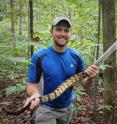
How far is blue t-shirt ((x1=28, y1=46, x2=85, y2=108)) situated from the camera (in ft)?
13.7

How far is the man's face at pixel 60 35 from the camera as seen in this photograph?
13.9 feet

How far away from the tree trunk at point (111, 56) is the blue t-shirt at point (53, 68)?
6.68 feet

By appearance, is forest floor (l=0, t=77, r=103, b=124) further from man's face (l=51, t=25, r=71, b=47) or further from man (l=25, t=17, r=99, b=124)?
man's face (l=51, t=25, r=71, b=47)

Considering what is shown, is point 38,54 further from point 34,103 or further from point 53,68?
point 34,103

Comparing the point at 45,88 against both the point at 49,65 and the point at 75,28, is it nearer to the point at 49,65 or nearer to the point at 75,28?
the point at 49,65

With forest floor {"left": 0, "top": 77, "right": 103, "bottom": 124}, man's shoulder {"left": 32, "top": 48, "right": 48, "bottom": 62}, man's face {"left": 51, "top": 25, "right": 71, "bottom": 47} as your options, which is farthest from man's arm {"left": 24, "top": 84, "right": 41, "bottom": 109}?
forest floor {"left": 0, "top": 77, "right": 103, "bottom": 124}

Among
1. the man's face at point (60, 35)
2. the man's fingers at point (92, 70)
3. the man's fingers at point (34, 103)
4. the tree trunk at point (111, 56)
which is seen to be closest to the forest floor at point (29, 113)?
the tree trunk at point (111, 56)

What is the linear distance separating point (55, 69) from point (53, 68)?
35mm

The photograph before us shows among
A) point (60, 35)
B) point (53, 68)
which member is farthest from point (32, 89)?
point (60, 35)

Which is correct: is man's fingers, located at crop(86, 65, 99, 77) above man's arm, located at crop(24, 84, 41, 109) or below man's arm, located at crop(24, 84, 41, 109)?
above

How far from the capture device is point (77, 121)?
7035mm

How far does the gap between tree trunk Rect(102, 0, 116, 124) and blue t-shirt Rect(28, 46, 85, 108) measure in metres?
2.04

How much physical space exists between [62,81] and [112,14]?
2527 millimetres

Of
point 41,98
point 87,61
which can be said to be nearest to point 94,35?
point 87,61
